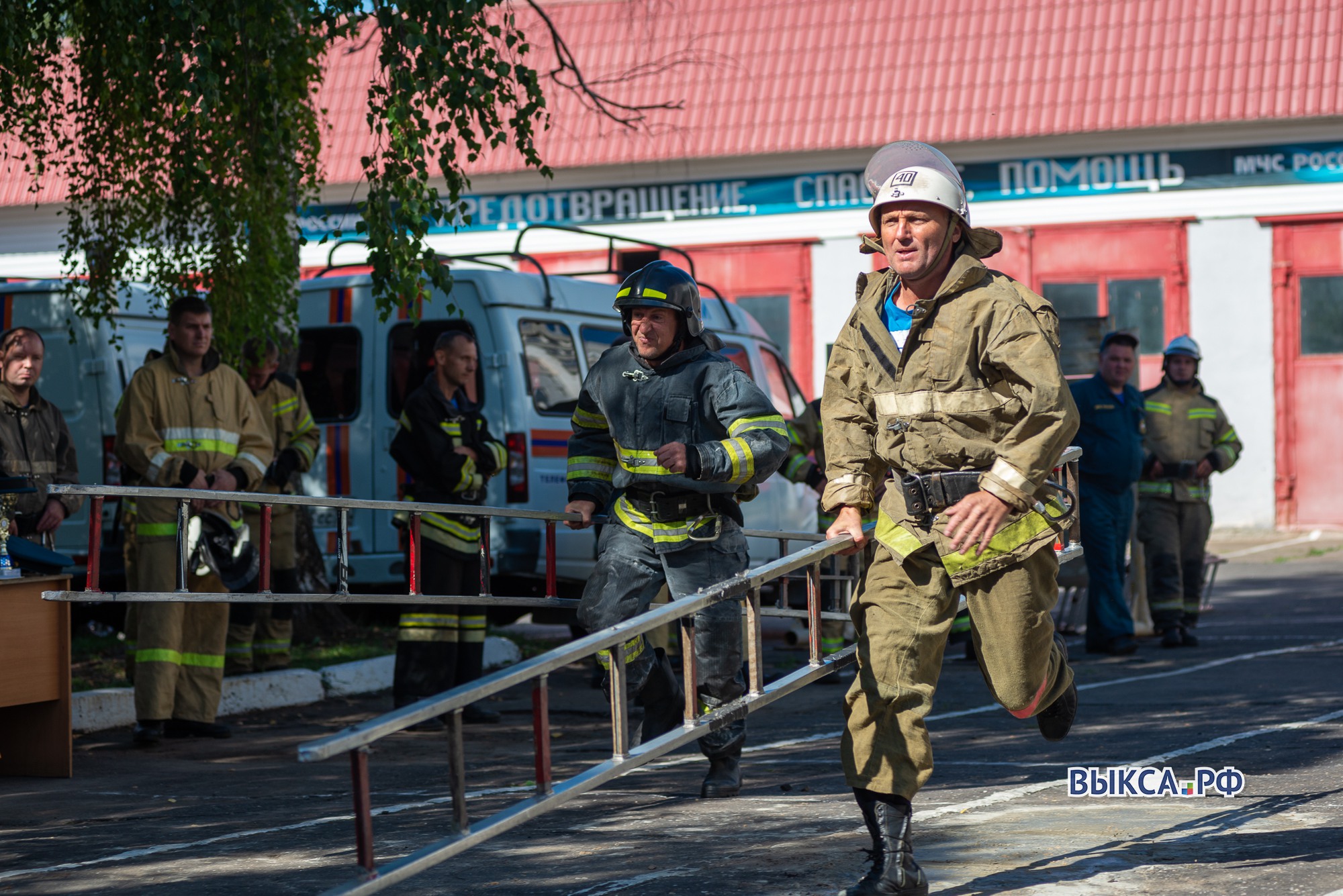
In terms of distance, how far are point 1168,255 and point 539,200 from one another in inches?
342

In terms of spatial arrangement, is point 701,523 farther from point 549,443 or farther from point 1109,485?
point 1109,485

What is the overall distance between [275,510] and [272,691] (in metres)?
1.51

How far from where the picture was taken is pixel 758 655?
462 cm

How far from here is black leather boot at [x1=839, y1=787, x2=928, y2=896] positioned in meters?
4.30

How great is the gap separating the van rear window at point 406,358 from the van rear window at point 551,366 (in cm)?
62

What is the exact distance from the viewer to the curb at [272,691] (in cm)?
862

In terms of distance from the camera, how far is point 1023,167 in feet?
74.9

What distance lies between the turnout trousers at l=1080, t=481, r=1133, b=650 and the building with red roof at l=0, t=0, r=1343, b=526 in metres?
9.73

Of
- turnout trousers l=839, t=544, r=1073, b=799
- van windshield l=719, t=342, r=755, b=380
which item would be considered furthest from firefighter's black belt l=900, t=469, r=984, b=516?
van windshield l=719, t=342, r=755, b=380

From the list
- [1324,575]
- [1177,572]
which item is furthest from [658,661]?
[1324,575]

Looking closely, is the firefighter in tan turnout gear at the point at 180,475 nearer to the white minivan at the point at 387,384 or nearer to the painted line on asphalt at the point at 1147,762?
the white minivan at the point at 387,384

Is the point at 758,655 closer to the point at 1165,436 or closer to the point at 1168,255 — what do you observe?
the point at 1165,436

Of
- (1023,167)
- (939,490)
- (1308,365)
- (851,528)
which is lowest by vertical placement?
(851,528)

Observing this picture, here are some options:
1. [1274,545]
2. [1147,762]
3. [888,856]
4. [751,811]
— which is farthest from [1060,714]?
[1274,545]
